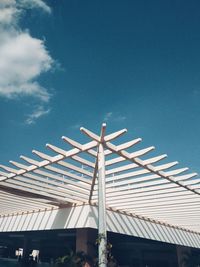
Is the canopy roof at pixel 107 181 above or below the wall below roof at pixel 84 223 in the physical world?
above

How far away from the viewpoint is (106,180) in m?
11.7

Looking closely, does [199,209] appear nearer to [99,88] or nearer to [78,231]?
[78,231]

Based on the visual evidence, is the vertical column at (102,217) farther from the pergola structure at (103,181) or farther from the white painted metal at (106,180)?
the white painted metal at (106,180)

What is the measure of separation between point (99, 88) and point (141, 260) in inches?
685

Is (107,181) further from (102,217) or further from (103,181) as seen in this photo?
(102,217)

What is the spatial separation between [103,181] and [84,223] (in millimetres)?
4811

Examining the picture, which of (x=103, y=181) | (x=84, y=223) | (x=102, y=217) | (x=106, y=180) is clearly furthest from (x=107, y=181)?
(x=102, y=217)

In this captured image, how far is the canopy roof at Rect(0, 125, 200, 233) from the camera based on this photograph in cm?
938

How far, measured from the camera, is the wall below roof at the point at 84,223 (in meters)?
13.0

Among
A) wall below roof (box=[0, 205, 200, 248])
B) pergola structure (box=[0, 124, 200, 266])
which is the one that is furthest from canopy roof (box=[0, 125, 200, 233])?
wall below roof (box=[0, 205, 200, 248])

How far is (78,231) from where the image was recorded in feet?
48.4

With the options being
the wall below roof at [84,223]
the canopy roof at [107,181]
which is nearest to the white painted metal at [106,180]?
the canopy roof at [107,181]

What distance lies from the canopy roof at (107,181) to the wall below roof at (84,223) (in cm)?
38

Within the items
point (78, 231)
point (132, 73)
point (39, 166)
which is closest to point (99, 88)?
point (132, 73)
